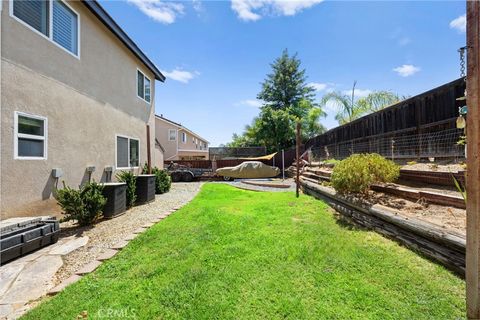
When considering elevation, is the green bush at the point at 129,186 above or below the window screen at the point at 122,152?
below

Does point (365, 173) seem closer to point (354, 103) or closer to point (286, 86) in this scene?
point (354, 103)

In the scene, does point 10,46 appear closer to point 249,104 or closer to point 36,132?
point 36,132

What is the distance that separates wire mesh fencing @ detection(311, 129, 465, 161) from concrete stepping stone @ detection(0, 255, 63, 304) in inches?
252

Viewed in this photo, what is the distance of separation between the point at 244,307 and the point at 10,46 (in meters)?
5.96

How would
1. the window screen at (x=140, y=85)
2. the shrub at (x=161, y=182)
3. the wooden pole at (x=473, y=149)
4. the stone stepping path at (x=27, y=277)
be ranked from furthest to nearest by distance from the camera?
the window screen at (x=140, y=85) < the shrub at (x=161, y=182) < the stone stepping path at (x=27, y=277) < the wooden pole at (x=473, y=149)

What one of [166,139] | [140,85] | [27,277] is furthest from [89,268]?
[166,139]

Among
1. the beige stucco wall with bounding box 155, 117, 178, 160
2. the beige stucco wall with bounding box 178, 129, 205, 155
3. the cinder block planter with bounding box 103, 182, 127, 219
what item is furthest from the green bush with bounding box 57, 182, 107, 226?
the beige stucco wall with bounding box 178, 129, 205, 155

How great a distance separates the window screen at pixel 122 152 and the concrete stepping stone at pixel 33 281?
4973 millimetres

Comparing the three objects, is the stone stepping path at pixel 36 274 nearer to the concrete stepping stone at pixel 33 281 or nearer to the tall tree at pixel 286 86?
the concrete stepping stone at pixel 33 281

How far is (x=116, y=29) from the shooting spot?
7.36 meters

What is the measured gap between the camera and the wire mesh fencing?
196 inches

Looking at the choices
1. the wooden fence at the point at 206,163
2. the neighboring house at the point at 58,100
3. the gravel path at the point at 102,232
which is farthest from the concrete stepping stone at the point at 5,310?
the wooden fence at the point at 206,163

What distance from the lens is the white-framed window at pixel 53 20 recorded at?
4.54m

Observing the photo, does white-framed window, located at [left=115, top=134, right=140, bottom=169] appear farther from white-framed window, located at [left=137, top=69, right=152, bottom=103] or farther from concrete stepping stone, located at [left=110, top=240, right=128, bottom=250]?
concrete stepping stone, located at [left=110, top=240, right=128, bottom=250]
